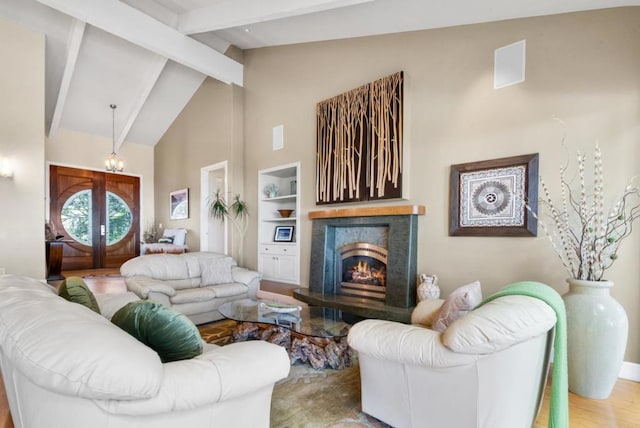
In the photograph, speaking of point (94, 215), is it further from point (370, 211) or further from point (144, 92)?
point (370, 211)

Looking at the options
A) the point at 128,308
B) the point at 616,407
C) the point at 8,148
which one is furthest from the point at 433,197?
the point at 8,148

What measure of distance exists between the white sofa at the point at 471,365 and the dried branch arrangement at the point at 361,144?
233cm

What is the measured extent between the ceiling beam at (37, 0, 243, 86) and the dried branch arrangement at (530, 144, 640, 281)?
5240mm

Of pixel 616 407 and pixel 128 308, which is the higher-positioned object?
pixel 128 308

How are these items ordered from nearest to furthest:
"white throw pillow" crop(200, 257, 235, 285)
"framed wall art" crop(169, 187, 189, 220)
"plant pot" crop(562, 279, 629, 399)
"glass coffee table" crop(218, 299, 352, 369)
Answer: "plant pot" crop(562, 279, 629, 399) → "glass coffee table" crop(218, 299, 352, 369) → "white throw pillow" crop(200, 257, 235, 285) → "framed wall art" crop(169, 187, 189, 220)

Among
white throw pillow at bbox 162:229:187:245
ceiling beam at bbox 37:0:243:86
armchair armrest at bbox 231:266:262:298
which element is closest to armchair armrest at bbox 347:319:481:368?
armchair armrest at bbox 231:266:262:298

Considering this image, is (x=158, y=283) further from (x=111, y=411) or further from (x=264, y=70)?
(x=264, y=70)

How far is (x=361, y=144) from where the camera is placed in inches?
164

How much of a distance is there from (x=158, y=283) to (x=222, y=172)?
385 cm

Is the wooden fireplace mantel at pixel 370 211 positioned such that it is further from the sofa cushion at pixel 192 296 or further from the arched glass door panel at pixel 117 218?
the arched glass door panel at pixel 117 218

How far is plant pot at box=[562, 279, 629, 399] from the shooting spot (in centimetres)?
218

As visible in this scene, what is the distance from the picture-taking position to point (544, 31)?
290 centimetres

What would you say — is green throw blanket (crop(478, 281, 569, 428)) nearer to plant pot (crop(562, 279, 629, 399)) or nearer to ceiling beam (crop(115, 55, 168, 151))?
plant pot (crop(562, 279, 629, 399))

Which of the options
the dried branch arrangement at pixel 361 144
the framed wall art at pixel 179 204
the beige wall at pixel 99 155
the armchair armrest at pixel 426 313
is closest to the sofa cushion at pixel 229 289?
the dried branch arrangement at pixel 361 144
